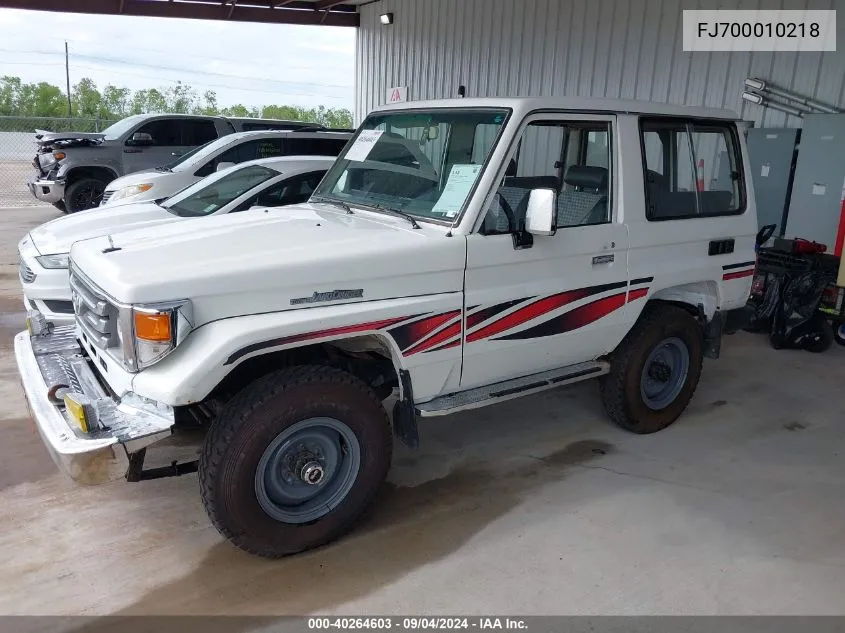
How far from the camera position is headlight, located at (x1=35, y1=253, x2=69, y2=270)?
5219mm

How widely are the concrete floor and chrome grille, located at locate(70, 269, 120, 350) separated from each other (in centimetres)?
102

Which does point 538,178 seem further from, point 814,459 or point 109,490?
point 109,490

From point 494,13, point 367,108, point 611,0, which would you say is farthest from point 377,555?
point 367,108

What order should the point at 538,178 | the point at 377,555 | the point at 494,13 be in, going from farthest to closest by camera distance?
1. the point at 494,13
2. the point at 538,178
3. the point at 377,555

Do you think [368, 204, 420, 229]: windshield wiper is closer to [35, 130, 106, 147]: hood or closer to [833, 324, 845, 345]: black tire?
[833, 324, 845, 345]: black tire

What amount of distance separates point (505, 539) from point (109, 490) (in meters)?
2.21

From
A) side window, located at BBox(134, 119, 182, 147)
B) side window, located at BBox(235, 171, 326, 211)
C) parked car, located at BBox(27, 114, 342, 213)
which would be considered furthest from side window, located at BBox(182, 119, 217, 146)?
side window, located at BBox(235, 171, 326, 211)

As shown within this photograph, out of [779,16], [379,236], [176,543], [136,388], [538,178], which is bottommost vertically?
[176,543]

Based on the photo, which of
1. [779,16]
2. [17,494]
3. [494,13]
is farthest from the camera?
[494,13]

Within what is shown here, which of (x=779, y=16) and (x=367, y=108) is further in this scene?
(x=367, y=108)

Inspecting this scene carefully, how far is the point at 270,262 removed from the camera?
3.04m

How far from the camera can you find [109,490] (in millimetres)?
3846

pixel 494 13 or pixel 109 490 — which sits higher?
pixel 494 13

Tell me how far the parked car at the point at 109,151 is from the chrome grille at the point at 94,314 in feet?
30.4
